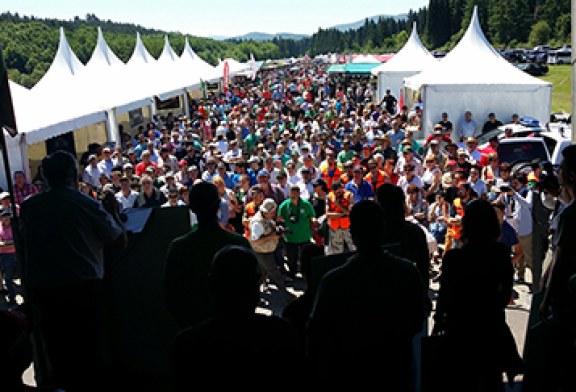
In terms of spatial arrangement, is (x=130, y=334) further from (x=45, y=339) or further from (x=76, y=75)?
(x=76, y=75)

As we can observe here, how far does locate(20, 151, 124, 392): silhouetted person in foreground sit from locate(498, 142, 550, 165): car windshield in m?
10.3

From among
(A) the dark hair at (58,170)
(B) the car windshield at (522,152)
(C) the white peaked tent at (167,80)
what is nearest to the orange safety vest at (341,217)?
(A) the dark hair at (58,170)

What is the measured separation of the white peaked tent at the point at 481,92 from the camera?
17.2 metres

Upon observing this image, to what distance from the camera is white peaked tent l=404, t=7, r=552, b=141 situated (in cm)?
1717

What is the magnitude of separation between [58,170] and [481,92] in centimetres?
1585

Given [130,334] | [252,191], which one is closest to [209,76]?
[252,191]

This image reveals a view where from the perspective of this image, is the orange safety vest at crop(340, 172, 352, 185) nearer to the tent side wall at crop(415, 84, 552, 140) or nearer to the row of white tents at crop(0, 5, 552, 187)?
the row of white tents at crop(0, 5, 552, 187)

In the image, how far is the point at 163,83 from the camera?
26203 millimetres

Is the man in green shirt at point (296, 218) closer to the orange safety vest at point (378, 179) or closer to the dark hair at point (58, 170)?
the orange safety vest at point (378, 179)

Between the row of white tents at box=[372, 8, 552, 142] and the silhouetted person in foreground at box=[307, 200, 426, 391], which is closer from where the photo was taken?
the silhouetted person in foreground at box=[307, 200, 426, 391]

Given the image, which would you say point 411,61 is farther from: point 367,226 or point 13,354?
point 13,354

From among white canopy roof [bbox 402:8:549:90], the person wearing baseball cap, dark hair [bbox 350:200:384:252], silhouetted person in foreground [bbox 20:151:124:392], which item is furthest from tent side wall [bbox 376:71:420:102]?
dark hair [bbox 350:200:384:252]

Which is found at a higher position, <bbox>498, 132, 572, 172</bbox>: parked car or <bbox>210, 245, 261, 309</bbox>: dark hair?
<bbox>210, 245, 261, 309</bbox>: dark hair

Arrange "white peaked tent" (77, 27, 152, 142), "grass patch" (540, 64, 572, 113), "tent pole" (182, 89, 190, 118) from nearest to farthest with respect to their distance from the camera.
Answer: "white peaked tent" (77, 27, 152, 142)
"tent pole" (182, 89, 190, 118)
"grass patch" (540, 64, 572, 113)
